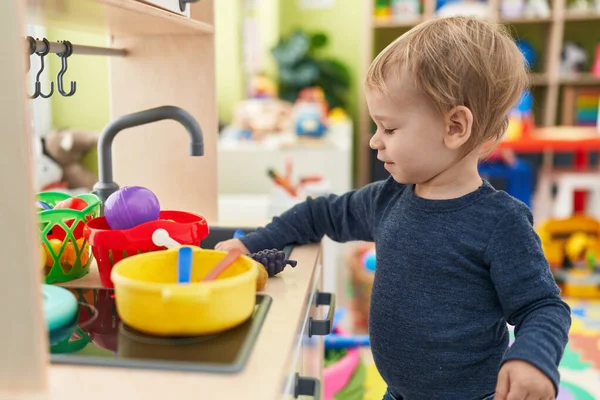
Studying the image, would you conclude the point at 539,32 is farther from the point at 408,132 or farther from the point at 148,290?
the point at 148,290

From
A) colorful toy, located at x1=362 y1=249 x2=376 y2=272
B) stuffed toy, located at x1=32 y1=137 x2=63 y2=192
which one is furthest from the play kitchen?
colorful toy, located at x1=362 y1=249 x2=376 y2=272

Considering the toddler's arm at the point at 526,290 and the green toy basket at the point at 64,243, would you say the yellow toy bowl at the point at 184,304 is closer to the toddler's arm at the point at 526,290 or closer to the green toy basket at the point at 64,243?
the green toy basket at the point at 64,243

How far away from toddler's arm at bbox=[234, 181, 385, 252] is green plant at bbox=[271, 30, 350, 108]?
336cm

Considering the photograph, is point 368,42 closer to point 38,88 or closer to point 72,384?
point 38,88

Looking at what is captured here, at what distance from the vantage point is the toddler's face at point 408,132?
2.56ft

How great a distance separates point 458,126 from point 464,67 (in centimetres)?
7

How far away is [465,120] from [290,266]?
0.97ft

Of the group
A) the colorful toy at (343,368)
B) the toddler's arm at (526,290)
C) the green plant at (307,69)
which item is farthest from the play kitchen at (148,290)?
the green plant at (307,69)

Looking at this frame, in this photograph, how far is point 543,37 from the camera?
407 cm

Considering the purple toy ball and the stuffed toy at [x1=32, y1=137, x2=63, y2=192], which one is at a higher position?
the purple toy ball

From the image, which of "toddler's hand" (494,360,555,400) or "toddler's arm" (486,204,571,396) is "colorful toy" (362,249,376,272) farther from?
"toddler's hand" (494,360,555,400)

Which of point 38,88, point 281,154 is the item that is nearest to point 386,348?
point 38,88

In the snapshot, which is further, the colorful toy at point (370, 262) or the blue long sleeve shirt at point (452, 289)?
the colorful toy at point (370, 262)

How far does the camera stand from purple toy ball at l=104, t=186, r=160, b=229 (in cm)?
75
